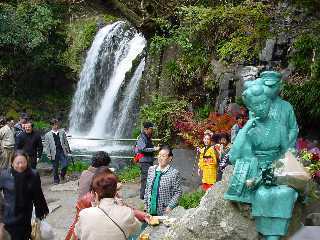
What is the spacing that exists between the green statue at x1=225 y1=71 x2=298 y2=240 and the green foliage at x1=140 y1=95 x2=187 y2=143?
8907mm

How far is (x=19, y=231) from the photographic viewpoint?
6609 millimetres

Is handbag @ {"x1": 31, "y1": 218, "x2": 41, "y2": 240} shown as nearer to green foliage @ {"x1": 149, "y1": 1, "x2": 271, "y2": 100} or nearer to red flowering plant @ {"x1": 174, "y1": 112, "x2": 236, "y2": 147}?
red flowering plant @ {"x1": 174, "y1": 112, "x2": 236, "y2": 147}

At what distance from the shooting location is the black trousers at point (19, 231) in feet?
21.6

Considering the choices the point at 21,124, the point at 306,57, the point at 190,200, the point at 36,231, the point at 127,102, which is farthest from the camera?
the point at 127,102

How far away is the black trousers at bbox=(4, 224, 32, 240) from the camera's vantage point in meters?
6.58

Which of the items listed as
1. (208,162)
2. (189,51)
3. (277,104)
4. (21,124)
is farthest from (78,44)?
(277,104)

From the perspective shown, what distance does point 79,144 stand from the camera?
19.2 meters

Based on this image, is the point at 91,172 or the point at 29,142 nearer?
the point at 91,172

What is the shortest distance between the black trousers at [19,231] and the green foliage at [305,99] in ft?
25.8

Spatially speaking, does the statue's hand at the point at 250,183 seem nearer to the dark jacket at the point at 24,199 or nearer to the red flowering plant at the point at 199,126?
the dark jacket at the point at 24,199

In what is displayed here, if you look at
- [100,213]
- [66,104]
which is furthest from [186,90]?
[100,213]

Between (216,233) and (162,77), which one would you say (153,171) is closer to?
(216,233)

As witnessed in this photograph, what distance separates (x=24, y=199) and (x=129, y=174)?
6740 mm

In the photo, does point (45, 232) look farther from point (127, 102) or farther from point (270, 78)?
point (127, 102)
